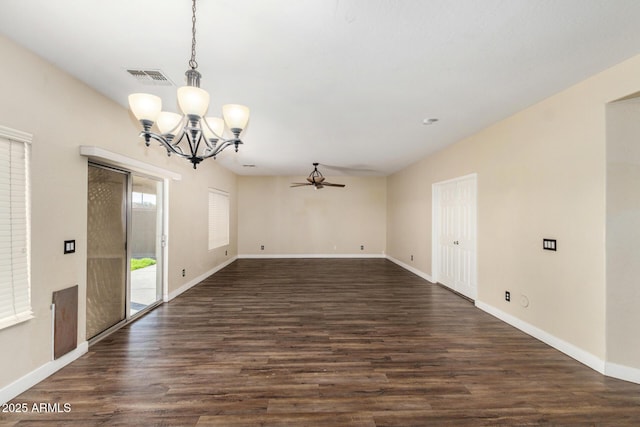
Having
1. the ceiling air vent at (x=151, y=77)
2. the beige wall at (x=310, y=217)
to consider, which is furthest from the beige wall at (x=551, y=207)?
the beige wall at (x=310, y=217)

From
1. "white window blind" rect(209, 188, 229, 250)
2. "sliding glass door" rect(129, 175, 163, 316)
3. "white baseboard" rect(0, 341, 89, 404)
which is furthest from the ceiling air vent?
"white window blind" rect(209, 188, 229, 250)

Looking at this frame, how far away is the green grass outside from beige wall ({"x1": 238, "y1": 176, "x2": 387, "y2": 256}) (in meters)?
4.65

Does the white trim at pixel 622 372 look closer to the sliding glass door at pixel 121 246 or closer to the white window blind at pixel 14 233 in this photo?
the white window blind at pixel 14 233

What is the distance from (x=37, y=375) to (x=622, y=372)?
5.09m

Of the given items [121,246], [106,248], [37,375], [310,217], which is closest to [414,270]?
[310,217]

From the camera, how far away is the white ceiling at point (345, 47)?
1.69m

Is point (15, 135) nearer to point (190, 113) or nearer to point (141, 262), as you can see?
point (190, 113)

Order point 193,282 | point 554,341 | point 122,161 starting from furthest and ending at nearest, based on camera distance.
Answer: point 193,282 → point 122,161 → point 554,341

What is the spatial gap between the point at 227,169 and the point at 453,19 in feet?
21.8

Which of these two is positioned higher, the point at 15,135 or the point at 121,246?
the point at 15,135

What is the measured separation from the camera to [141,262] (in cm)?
390

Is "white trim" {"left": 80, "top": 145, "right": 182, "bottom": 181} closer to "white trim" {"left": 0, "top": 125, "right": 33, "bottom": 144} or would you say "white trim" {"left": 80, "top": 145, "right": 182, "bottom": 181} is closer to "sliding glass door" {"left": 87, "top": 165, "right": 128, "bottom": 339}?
"sliding glass door" {"left": 87, "top": 165, "right": 128, "bottom": 339}

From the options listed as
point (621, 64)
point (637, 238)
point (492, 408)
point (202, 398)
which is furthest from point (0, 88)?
point (637, 238)

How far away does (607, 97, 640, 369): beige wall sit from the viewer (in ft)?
7.84
